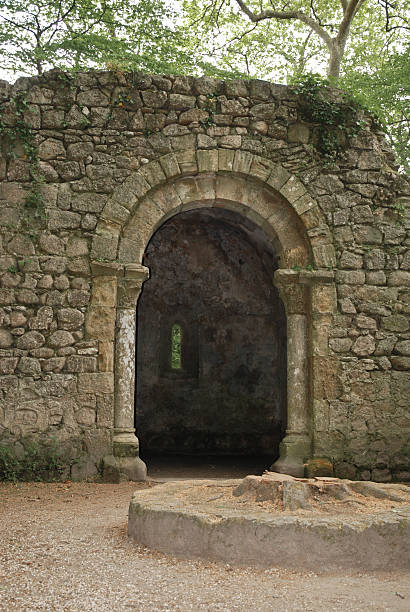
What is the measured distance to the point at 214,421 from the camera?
1032 centimetres

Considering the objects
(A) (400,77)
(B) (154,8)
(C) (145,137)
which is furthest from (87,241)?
(A) (400,77)

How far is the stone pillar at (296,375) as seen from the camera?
663cm

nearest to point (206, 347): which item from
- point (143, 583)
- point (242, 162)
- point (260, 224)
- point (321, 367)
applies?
point (260, 224)

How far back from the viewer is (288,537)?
3.34 meters

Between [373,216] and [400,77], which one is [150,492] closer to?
[373,216]

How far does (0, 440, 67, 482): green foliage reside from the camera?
19.8 feet

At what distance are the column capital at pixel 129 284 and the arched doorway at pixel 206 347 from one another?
358cm

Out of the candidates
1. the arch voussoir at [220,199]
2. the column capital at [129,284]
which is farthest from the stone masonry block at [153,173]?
the column capital at [129,284]

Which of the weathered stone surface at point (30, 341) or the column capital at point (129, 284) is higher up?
the column capital at point (129, 284)

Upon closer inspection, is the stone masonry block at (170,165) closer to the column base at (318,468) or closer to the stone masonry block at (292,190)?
the stone masonry block at (292,190)

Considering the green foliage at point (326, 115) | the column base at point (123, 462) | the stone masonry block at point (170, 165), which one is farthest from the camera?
the green foliage at point (326, 115)

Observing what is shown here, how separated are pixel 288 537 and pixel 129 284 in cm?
382

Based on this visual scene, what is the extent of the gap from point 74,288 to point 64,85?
2298mm

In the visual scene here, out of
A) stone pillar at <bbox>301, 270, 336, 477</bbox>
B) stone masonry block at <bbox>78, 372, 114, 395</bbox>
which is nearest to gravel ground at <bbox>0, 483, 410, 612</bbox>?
stone masonry block at <bbox>78, 372, 114, 395</bbox>
